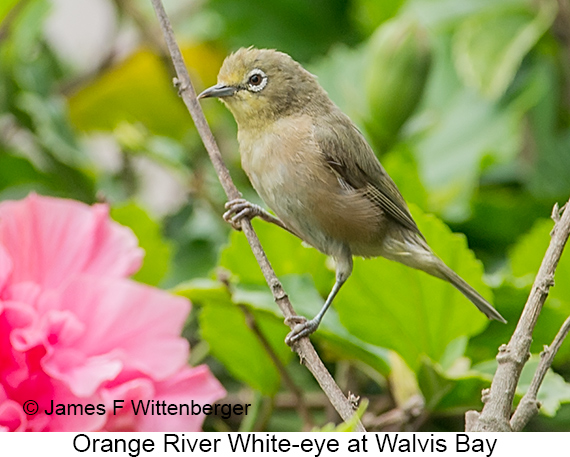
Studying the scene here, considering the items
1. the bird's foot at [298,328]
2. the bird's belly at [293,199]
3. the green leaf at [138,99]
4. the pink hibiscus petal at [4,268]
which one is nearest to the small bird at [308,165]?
the bird's belly at [293,199]

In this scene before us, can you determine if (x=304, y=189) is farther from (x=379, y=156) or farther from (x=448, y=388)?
(x=448, y=388)

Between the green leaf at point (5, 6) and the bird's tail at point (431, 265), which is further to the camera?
the green leaf at point (5, 6)

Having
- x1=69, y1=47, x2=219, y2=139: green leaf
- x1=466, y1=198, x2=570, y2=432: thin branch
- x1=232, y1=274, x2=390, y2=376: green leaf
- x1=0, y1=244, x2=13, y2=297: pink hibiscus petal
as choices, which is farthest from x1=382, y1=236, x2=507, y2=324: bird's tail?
x1=69, y1=47, x2=219, y2=139: green leaf

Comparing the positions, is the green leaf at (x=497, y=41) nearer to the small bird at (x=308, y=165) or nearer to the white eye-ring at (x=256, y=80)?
the small bird at (x=308, y=165)

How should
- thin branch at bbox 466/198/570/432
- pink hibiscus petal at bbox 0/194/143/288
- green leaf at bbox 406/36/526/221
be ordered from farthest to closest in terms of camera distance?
green leaf at bbox 406/36/526/221, pink hibiscus petal at bbox 0/194/143/288, thin branch at bbox 466/198/570/432

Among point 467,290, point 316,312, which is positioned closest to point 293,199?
point 316,312

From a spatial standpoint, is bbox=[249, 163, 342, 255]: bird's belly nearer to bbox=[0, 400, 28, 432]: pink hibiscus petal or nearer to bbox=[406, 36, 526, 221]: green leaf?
bbox=[406, 36, 526, 221]: green leaf
